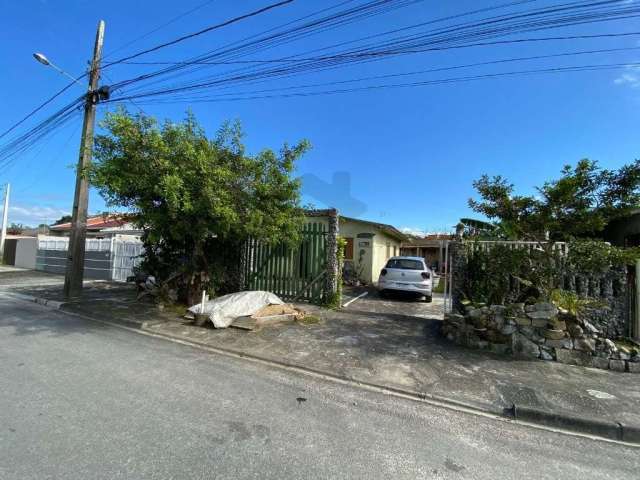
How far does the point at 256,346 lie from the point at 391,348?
2358 millimetres

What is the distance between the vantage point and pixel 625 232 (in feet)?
35.4

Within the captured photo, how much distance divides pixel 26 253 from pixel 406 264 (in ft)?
75.0

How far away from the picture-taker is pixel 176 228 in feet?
23.2

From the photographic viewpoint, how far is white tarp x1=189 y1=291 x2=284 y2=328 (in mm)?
7039

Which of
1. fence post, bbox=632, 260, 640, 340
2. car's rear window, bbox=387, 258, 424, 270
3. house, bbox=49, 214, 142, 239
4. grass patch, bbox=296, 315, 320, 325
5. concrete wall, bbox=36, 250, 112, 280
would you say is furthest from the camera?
house, bbox=49, 214, 142, 239

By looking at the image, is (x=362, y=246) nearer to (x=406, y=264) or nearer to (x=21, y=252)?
(x=406, y=264)

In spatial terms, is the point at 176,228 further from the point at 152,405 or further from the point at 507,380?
the point at 507,380

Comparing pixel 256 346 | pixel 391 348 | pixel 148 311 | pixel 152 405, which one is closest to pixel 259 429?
pixel 152 405

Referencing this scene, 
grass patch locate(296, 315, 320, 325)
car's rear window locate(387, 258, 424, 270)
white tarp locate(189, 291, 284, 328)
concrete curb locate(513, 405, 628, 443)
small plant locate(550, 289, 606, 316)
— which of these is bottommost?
concrete curb locate(513, 405, 628, 443)

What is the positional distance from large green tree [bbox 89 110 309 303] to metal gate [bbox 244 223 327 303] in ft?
4.02

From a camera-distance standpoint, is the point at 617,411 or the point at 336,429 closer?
the point at 336,429

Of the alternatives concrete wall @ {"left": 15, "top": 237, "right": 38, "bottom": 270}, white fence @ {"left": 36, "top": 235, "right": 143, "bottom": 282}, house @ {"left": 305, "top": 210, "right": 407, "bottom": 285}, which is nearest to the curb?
house @ {"left": 305, "top": 210, "right": 407, "bottom": 285}

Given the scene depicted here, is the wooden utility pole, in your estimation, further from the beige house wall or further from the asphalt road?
the beige house wall

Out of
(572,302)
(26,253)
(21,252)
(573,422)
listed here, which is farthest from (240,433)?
(21,252)
